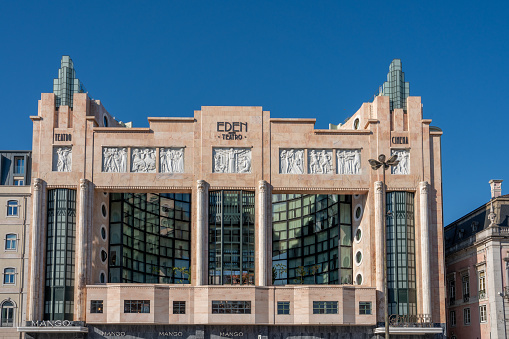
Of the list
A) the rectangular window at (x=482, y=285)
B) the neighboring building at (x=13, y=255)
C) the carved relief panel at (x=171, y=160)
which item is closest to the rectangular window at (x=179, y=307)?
the carved relief panel at (x=171, y=160)

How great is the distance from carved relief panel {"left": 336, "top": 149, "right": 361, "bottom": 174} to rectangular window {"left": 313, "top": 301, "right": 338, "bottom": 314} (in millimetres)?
13670

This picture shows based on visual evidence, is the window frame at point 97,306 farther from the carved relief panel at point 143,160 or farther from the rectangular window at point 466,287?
the rectangular window at point 466,287

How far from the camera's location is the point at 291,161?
87.3m

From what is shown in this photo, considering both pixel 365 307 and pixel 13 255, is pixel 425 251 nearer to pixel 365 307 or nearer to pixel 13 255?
pixel 365 307

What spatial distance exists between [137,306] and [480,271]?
34215mm

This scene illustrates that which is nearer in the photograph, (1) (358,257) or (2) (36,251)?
(2) (36,251)

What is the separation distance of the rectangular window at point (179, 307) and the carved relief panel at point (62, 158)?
17.5m

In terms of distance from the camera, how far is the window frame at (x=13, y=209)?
8625 centimetres

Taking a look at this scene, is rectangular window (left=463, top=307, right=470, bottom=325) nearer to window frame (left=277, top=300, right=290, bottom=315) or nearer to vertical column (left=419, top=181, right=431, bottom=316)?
vertical column (left=419, top=181, right=431, bottom=316)

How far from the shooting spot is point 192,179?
86625 millimetres

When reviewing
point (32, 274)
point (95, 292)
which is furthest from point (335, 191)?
point (32, 274)

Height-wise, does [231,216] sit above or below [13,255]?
above

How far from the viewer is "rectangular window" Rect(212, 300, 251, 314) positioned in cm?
8225

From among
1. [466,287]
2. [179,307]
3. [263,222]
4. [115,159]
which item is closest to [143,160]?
[115,159]
